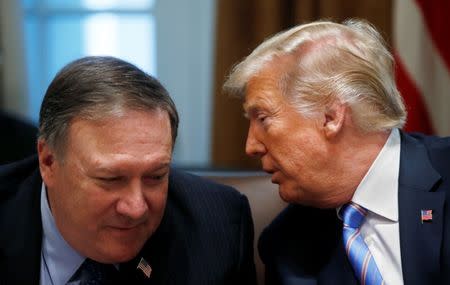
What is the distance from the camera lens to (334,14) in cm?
382

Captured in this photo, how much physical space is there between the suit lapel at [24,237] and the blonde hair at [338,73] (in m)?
0.67

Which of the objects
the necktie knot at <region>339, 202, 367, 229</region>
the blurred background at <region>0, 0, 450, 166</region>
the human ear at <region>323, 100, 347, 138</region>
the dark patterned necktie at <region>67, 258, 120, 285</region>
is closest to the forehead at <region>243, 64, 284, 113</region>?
the human ear at <region>323, 100, 347, 138</region>

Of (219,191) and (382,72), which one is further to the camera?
(219,191)

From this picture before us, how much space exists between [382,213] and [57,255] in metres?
0.87

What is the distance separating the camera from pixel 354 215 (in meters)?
2.06

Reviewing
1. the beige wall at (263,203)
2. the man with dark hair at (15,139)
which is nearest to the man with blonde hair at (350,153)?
the beige wall at (263,203)

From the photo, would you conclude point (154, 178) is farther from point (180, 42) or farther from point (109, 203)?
point (180, 42)

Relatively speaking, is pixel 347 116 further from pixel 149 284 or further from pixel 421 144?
pixel 149 284

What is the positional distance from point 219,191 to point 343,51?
0.55m

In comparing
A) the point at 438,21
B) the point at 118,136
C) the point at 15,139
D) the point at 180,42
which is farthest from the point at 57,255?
the point at 180,42

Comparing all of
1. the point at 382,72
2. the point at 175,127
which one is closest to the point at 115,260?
the point at 175,127

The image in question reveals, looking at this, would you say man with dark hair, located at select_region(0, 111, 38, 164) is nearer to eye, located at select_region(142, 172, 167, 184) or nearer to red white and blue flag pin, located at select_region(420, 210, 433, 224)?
eye, located at select_region(142, 172, 167, 184)

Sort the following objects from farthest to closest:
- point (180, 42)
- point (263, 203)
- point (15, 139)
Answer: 1. point (180, 42)
2. point (15, 139)
3. point (263, 203)

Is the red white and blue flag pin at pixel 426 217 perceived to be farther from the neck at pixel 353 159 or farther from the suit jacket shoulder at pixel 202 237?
the suit jacket shoulder at pixel 202 237
